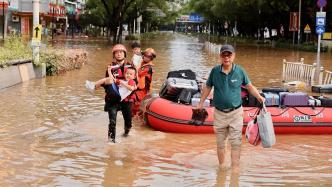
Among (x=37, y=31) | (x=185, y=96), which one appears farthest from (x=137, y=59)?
(x=37, y=31)

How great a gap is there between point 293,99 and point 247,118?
3.75ft

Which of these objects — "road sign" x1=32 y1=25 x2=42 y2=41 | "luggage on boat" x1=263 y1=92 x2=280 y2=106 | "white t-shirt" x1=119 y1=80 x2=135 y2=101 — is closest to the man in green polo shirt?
"white t-shirt" x1=119 y1=80 x2=135 y2=101

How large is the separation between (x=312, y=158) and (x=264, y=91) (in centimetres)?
283

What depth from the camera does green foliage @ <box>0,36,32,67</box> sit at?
16812mm

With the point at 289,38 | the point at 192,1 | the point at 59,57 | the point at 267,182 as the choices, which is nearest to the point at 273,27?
the point at 289,38

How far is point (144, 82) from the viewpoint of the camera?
1094 centimetres

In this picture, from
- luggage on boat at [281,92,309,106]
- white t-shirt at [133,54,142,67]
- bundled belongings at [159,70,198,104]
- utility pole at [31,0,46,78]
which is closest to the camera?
white t-shirt at [133,54,142,67]

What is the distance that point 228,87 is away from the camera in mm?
7293

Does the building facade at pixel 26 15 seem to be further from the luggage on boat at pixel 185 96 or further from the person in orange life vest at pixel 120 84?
the person in orange life vest at pixel 120 84

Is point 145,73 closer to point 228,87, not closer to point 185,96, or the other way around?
point 185,96

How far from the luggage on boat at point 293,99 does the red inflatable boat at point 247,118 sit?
18cm

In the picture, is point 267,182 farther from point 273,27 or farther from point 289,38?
point 273,27

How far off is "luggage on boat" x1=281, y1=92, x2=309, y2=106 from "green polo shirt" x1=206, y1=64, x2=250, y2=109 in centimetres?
360

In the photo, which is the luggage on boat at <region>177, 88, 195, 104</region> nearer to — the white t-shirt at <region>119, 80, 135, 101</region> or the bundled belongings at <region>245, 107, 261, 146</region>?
the white t-shirt at <region>119, 80, 135, 101</region>
